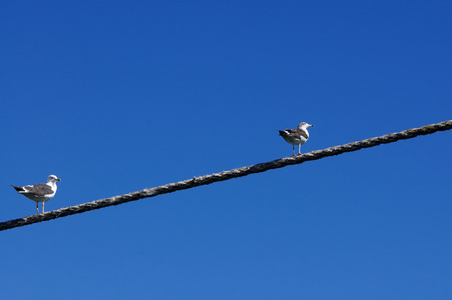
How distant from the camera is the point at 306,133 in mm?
10453

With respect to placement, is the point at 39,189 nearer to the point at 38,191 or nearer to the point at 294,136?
the point at 38,191

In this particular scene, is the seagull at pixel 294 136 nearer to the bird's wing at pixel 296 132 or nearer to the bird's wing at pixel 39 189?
the bird's wing at pixel 296 132

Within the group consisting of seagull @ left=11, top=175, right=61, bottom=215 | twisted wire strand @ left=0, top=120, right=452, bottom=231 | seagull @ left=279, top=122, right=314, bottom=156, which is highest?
seagull @ left=279, top=122, right=314, bottom=156

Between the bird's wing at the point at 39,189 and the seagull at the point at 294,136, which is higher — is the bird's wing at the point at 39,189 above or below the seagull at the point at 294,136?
below

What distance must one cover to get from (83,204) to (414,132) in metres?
4.42

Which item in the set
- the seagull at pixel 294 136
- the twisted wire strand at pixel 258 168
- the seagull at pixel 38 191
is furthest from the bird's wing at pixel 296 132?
the seagull at pixel 38 191

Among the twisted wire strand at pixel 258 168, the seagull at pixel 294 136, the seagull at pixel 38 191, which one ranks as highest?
the seagull at pixel 294 136

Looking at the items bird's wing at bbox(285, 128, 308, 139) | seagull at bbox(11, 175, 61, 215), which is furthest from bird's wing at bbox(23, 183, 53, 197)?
bird's wing at bbox(285, 128, 308, 139)

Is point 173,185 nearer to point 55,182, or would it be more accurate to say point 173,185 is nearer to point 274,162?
point 274,162

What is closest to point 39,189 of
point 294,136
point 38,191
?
point 38,191

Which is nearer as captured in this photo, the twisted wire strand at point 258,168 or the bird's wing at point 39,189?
the twisted wire strand at point 258,168

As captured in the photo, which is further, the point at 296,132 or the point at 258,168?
the point at 296,132

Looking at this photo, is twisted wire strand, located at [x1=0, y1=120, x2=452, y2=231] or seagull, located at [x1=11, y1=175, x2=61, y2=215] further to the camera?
seagull, located at [x1=11, y1=175, x2=61, y2=215]

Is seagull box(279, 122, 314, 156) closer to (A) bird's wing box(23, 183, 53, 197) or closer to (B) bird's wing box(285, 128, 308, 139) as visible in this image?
(B) bird's wing box(285, 128, 308, 139)
